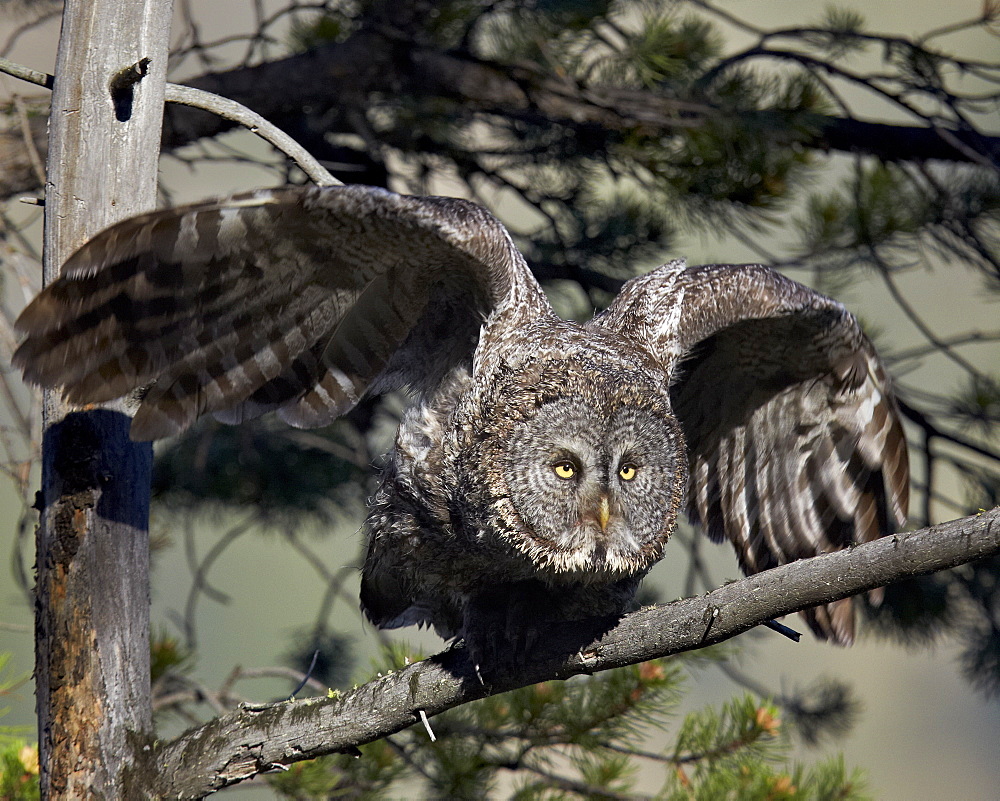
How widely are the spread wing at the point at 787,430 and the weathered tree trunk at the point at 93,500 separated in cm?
108

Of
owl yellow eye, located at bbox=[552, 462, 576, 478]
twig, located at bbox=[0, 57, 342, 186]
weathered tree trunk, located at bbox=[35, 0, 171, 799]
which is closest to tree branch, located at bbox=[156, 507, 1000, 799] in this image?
weathered tree trunk, located at bbox=[35, 0, 171, 799]

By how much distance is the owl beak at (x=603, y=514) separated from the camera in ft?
5.77

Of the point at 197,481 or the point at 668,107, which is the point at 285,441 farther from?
the point at 668,107

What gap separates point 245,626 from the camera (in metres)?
18.0

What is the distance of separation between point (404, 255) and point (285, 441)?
2.13 meters

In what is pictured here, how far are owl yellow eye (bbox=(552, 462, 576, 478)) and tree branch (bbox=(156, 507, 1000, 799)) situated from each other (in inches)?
11.0

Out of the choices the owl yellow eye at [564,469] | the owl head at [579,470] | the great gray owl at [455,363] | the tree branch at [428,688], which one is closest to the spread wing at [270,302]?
the great gray owl at [455,363]

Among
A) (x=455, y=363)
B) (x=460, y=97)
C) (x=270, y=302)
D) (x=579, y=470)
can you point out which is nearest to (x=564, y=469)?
(x=579, y=470)

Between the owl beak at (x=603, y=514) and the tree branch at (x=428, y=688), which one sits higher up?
the owl beak at (x=603, y=514)

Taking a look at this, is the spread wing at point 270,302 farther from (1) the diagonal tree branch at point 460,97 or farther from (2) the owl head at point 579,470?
(1) the diagonal tree branch at point 460,97

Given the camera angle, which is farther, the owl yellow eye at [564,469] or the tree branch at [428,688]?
the owl yellow eye at [564,469]

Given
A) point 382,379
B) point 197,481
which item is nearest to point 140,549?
point 382,379

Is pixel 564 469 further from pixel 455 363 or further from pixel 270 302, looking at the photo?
pixel 270 302

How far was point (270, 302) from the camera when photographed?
6.30 ft
